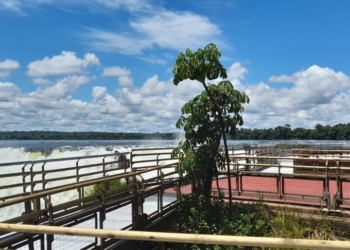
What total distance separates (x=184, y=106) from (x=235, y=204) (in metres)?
2.80

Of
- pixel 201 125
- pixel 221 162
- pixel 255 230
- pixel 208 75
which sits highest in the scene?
pixel 208 75

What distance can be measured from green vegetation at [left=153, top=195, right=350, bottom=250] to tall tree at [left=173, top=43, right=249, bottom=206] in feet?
1.81

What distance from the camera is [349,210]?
888cm

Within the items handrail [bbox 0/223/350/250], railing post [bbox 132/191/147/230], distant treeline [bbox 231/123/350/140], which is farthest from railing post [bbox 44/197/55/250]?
distant treeline [bbox 231/123/350/140]

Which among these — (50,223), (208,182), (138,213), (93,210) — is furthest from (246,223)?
(50,223)

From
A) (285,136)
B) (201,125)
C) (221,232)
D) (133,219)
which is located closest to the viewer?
(133,219)

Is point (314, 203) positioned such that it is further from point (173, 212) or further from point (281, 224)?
point (173, 212)

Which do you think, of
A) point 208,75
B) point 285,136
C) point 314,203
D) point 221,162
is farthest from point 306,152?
point 285,136

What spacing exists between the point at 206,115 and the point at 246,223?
8.48ft

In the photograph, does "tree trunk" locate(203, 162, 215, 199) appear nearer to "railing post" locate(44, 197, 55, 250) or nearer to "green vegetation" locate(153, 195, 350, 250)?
"green vegetation" locate(153, 195, 350, 250)

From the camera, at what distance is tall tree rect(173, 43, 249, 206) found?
8.55m

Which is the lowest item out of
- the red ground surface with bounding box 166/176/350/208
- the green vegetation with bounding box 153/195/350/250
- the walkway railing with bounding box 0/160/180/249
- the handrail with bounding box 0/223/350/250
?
the green vegetation with bounding box 153/195/350/250

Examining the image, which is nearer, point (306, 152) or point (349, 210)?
point (349, 210)

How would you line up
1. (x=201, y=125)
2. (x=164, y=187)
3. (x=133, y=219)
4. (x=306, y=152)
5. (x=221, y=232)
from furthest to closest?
(x=306, y=152)
(x=201, y=125)
(x=164, y=187)
(x=221, y=232)
(x=133, y=219)
